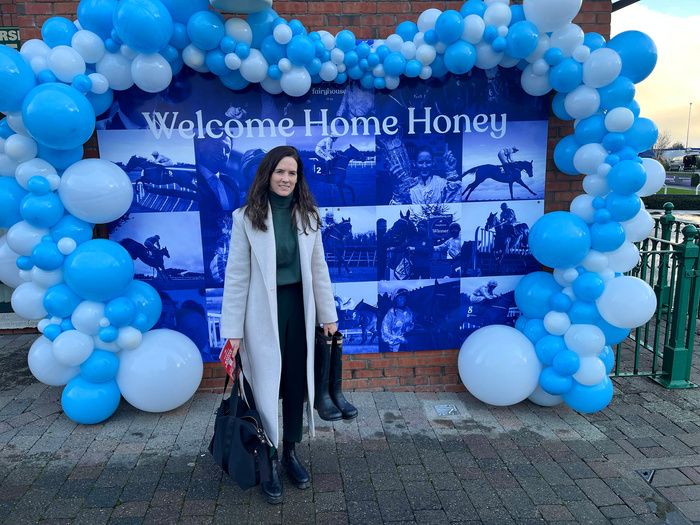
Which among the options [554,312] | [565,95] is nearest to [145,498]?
[554,312]

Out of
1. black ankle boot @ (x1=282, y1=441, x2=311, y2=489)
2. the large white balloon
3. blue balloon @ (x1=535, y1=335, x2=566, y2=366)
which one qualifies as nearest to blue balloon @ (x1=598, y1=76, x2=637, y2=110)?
the large white balloon

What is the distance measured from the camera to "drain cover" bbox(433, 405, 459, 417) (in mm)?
4020

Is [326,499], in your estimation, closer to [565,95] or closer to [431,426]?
[431,426]

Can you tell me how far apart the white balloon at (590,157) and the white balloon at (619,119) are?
0.51 ft

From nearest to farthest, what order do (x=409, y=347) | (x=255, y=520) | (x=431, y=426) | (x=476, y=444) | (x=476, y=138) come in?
(x=255, y=520) < (x=476, y=444) < (x=431, y=426) < (x=476, y=138) < (x=409, y=347)

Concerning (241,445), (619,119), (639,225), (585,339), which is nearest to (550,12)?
(619,119)

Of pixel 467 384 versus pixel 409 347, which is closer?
pixel 467 384

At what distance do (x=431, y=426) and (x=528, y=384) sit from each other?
0.81 m

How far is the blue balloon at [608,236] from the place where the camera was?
3.61 meters

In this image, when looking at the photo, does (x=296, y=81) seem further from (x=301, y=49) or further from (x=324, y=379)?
(x=324, y=379)

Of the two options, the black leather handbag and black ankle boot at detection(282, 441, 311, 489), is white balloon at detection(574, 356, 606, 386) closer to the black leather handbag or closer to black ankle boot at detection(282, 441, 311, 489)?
black ankle boot at detection(282, 441, 311, 489)

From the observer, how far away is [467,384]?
13.3ft

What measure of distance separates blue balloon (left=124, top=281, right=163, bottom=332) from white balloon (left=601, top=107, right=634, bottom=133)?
11.5 feet

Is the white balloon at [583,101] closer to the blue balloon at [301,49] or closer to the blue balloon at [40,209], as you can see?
the blue balloon at [301,49]
